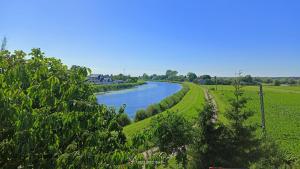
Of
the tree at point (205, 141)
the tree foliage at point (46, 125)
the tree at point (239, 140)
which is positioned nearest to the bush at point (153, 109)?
the tree at point (239, 140)

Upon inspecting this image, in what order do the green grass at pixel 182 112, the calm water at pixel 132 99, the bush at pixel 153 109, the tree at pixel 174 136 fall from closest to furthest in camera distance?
the tree at pixel 174 136, the green grass at pixel 182 112, the bush at pixel 153 109, the calm water at pixel 132 99

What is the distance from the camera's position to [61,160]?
3568 millimetres

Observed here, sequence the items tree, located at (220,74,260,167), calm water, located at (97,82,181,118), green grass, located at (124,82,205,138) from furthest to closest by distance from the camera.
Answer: calm water, located at (97,82,181,118) → green grass, located at (124,82,205,138) → tree, located at (220,74,260,167)

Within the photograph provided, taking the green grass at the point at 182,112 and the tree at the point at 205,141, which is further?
the green grass at the point at 182,112

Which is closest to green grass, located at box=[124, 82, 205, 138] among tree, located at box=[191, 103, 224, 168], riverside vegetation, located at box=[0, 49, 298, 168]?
tree, located at box=[191, 103, 224, 168]

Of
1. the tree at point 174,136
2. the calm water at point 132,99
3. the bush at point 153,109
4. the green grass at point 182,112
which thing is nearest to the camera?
the tree at point 174,136

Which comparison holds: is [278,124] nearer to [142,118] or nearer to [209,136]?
[142,118]

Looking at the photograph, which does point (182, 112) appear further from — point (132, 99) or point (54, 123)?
point (132, 99)

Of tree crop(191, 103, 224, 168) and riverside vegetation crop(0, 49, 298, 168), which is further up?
riverside vegetation crop(0, 49, 298, 168)

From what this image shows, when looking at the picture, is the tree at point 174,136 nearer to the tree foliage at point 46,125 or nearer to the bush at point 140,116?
the tree foliage at point 46,125

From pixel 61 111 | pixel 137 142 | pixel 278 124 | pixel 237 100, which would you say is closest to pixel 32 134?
pixel 61 111

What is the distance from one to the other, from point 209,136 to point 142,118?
31379 millimetres

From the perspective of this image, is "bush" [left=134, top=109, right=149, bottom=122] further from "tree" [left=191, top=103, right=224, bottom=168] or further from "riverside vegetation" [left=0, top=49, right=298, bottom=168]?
"riverside vegetation" [left=0, top=49, right=298, bottom=168]

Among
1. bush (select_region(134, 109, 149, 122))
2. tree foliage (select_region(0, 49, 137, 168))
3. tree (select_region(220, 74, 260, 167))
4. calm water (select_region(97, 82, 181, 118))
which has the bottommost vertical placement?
calm water (select_region(97, 82, 181, 118))
